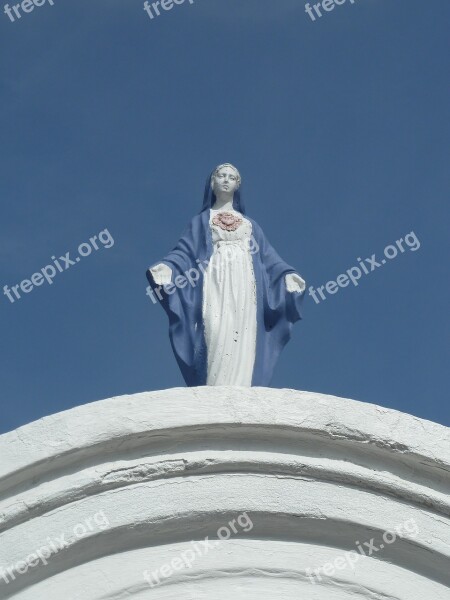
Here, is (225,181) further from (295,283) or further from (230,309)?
(230,309)

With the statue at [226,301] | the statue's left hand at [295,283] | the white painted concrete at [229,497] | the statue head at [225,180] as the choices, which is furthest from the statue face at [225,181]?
the white painted concrete at [229,497]

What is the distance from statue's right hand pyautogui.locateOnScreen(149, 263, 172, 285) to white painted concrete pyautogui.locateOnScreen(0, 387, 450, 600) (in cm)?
149

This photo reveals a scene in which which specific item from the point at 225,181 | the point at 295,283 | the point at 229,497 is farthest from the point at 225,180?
the point at 229,497

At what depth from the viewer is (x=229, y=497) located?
22.9ft

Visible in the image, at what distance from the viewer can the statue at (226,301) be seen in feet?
26.9

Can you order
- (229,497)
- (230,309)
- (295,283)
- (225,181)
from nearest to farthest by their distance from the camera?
1. (229,497)
2. (230,309)
3. (295,283)
4. (225,181)

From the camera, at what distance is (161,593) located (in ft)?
22.4

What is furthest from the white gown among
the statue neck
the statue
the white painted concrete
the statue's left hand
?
the white painted concrete

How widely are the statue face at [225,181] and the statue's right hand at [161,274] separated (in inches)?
48.1

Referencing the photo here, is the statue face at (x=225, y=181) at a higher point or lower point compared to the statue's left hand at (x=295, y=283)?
higher

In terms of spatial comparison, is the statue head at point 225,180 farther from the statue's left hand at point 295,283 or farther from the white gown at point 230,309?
the statue's left hand at point 295,283

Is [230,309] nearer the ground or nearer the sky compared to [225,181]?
nearer the ground

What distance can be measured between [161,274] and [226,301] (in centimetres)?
46

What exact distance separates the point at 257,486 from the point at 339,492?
446mm
